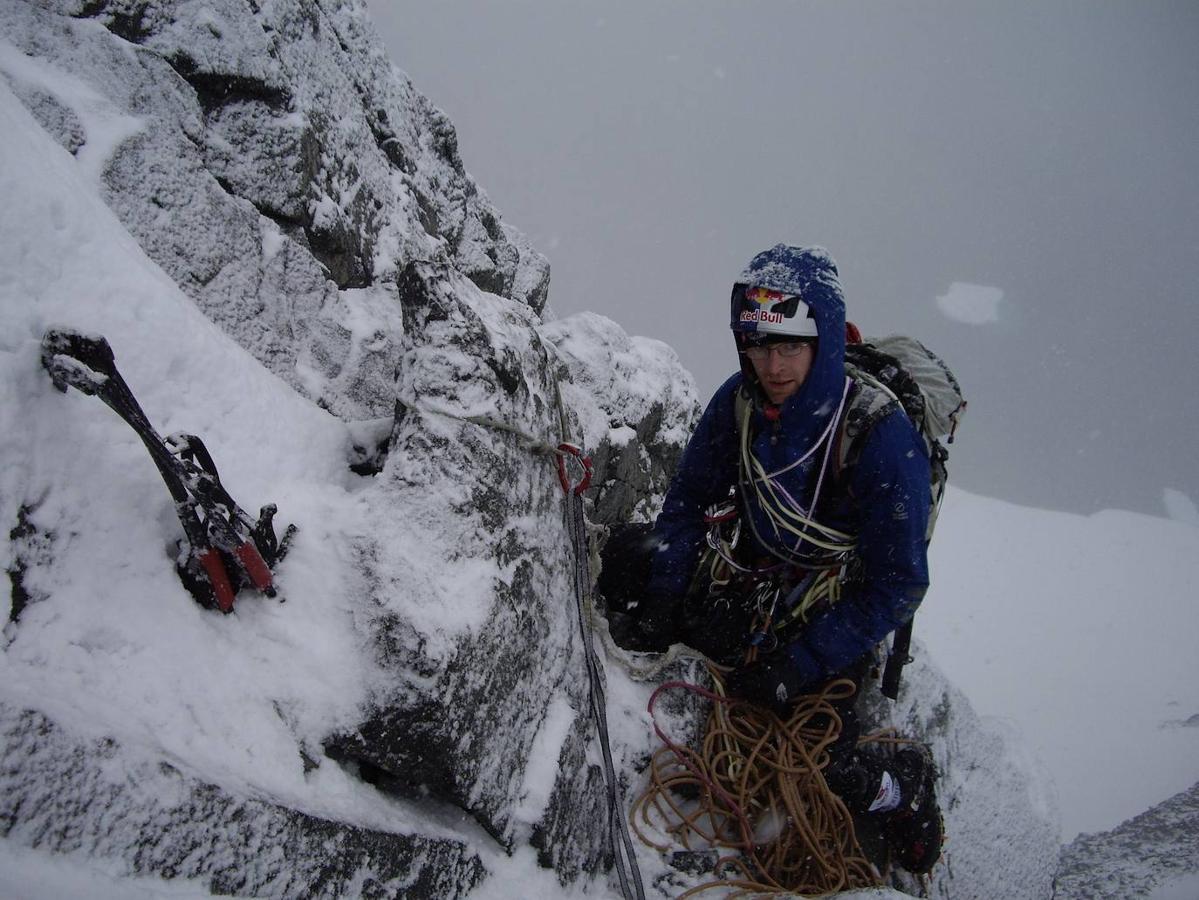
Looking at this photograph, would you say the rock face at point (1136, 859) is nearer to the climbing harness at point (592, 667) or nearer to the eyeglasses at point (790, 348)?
the climbing harness at point (592, 667)

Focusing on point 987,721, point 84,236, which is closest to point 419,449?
point 84,236

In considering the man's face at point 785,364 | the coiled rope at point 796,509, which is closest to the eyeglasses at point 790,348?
the man's face at point 785,364

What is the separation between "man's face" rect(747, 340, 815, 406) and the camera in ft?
7.33

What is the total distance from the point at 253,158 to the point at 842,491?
2956 millimetres

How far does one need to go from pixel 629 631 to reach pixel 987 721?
3.30 m

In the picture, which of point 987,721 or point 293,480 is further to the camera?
point 987,721

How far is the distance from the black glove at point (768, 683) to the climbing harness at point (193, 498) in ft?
5.94

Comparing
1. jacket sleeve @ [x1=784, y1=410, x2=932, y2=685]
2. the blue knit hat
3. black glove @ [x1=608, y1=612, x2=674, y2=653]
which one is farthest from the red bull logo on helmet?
black glove @ [x1=608, y1=612, x2=674, y2=653]

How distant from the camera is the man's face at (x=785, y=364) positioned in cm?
223

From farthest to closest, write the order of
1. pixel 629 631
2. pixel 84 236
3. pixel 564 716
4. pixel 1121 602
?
1. pixel 1121 602
2. pixel 629 631
3. pixel 564 716
4. pixel 84 236

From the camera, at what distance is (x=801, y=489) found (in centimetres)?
244

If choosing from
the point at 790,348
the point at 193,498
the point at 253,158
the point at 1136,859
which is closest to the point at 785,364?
the point at 790,348

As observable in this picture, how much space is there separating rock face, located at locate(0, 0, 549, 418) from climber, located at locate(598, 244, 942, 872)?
1.60 m

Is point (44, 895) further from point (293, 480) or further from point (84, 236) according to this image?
point (84, 236)
